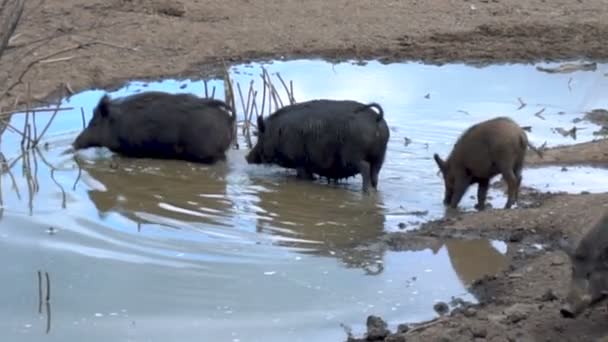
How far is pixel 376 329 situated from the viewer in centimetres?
753

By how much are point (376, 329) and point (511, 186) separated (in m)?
3.19

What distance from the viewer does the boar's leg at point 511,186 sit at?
10375mm

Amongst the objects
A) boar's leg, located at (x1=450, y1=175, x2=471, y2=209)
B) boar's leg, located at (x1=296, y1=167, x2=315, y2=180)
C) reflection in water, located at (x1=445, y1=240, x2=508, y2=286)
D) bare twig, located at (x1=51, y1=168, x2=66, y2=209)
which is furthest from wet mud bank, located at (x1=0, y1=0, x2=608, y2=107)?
reflection in water, located at (x1=445, y1=240, x2=508, y2=286)

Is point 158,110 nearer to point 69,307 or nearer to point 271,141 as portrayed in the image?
point 271,141

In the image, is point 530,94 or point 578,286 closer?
point 578,286

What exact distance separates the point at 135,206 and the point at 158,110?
1948mm

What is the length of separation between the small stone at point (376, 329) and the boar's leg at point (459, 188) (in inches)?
118

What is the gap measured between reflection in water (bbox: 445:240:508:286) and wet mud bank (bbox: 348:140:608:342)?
0.25 feet

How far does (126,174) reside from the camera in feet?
38.3

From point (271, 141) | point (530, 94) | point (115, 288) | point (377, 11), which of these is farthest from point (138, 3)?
point (115, 288)

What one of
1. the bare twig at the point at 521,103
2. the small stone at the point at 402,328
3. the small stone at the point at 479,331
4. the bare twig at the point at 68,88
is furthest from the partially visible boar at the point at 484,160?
the bare twig at the point at 68,88

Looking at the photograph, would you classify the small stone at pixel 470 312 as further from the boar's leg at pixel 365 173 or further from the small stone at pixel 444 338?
Result: the boar's leg at pixel 365 173

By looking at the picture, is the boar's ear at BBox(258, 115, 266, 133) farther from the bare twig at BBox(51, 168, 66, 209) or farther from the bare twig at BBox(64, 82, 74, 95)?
the bare twig at BBox(64, 82, 74, 95)

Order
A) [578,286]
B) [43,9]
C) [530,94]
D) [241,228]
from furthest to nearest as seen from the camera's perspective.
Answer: [43,9], [530,94], [241,228], [578,286]
